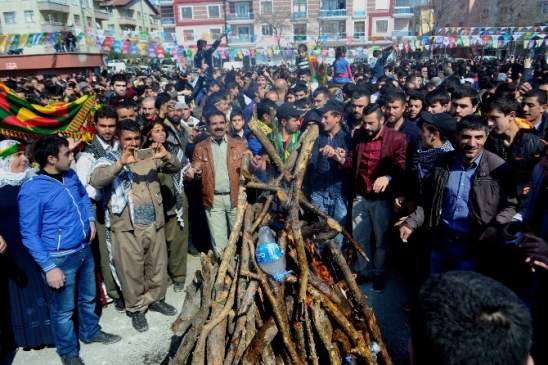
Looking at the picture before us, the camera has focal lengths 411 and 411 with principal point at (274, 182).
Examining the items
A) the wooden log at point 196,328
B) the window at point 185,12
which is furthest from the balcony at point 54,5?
the wooden log at point 196,328

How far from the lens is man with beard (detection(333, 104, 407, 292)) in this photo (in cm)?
468

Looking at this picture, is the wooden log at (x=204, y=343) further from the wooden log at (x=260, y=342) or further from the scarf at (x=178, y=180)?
the scarf at (x=178, y=180)

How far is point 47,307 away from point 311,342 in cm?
301

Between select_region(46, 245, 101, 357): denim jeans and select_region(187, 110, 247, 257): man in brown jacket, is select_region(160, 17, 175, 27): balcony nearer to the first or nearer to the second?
select_region(187, 110, 247, 257): man in brown jacket

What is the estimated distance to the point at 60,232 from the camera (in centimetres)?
381

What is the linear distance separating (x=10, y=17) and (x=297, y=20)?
115 feet

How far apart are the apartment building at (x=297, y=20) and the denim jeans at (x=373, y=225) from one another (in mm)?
52607

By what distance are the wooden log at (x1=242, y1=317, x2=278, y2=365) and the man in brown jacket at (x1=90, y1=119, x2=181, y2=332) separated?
2149mm

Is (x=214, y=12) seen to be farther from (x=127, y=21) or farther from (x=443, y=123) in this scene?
(x=443, y=123)

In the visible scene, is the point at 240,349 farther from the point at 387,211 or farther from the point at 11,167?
the point at 11,167

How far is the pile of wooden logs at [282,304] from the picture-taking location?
111 inches

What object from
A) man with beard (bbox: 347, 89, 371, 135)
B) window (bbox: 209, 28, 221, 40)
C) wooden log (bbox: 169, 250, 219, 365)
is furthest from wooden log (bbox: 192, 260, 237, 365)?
window (bbox: 209, 28, 221, 40)

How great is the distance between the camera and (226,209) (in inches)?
206

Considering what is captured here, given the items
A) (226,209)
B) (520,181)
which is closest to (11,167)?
(226,209)
